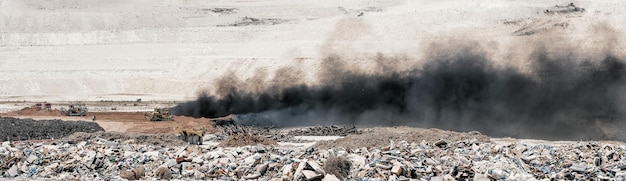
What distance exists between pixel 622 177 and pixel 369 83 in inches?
1280

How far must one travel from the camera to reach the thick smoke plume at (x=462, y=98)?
4794 centimetres

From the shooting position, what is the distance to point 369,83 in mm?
56594

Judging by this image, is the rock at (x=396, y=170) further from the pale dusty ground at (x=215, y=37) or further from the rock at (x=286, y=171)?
the pale dusty ground at (x=215, y=37)

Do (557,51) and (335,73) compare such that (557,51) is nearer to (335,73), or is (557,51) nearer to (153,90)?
(335,73)

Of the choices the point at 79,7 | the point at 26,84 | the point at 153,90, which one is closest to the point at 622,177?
the point at 153,90

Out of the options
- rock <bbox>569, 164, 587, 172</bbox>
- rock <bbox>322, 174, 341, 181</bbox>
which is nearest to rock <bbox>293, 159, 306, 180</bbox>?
rock <bbox>322, 174, 341, 181</bbox>

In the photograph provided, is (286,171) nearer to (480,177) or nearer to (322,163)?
(322,163)

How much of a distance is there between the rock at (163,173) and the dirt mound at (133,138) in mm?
11171

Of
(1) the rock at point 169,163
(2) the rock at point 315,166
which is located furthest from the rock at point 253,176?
(1) the rock at point 169,163

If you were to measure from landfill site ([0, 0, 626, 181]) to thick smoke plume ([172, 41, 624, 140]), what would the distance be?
14 cm

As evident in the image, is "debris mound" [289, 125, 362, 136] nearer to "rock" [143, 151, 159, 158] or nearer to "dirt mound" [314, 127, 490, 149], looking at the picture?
"dirt mound" [314, 127, 490, 149]

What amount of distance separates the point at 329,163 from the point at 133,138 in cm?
1758

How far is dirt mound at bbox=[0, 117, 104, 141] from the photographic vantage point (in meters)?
42.9

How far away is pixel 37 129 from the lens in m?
44.7
